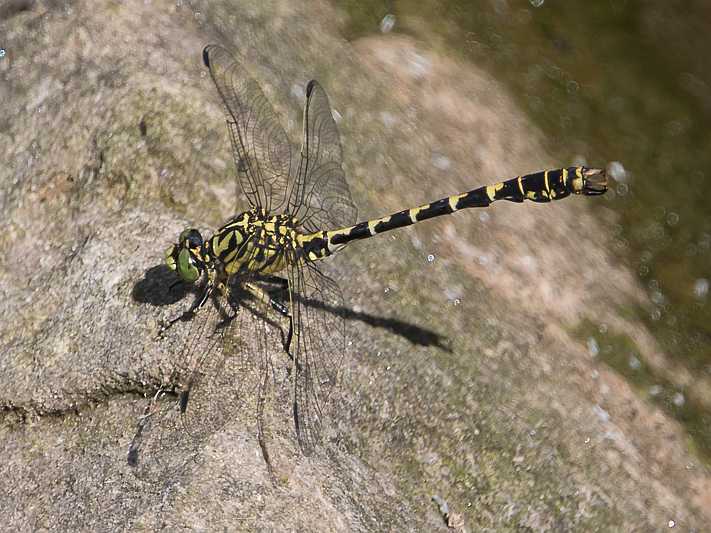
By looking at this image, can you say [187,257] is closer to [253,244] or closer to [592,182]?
[253,244]

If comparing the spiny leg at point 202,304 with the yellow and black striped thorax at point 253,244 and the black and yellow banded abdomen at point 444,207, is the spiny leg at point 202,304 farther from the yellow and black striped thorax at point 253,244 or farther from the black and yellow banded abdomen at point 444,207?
the black and yellow banded abdomen at point 444,207

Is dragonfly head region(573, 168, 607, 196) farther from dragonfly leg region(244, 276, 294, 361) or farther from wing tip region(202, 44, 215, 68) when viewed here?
wing tip region(202, 44, 215, 68)

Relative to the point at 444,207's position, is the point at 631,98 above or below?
below

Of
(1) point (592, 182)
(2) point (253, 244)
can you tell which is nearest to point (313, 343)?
(2) point (253, 244)

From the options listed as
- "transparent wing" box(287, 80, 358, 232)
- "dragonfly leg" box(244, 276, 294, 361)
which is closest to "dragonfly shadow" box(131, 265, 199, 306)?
"dragonfly leg" box(244, 276, 294, 361)

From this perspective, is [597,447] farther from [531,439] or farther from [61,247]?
[61,247]

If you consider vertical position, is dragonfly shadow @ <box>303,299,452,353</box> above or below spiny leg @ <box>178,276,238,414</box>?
below
